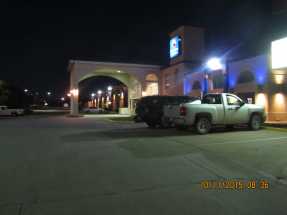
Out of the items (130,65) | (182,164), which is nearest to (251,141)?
(182,164)

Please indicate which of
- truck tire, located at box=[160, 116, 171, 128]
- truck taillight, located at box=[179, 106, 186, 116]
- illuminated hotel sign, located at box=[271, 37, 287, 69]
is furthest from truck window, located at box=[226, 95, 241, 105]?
illuminated hotel sign, located at box=[271, 37, 287, 69]

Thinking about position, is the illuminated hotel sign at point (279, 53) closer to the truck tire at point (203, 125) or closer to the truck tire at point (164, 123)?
the truck tire at point (164, 123)

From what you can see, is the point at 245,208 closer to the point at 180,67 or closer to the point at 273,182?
the point at 273,182

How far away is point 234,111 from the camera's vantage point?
16.8 meters

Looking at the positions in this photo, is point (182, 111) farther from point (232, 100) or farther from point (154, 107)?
point (154, 107)

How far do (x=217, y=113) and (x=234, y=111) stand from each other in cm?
103

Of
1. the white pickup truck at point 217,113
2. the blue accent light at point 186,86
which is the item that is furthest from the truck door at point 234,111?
the blue accent light at point 186,86

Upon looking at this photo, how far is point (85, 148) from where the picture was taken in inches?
480

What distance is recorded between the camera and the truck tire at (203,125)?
52.1 feet

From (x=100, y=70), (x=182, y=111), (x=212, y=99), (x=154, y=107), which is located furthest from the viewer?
(x=100, y=70)

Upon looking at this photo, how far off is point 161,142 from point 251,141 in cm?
346

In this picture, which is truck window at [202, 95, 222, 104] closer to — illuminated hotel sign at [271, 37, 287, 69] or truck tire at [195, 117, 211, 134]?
truck tire at [195, 117, 211, 134]

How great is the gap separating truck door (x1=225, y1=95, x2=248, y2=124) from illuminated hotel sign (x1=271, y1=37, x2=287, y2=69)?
26.5ft

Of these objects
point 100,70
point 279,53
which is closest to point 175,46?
point 100,70
